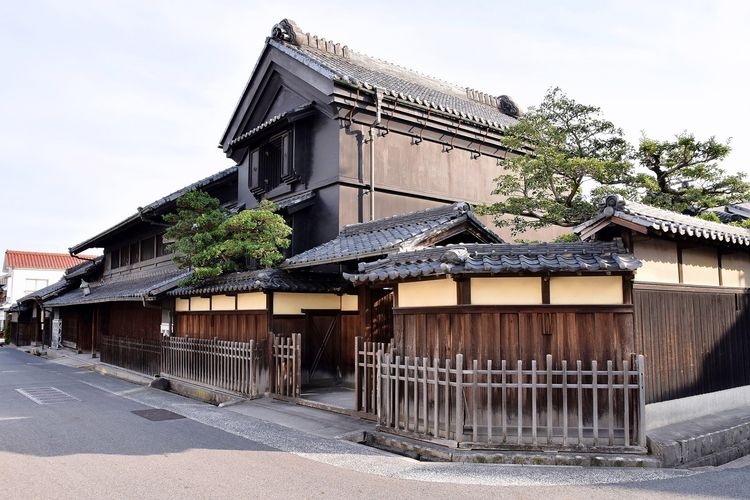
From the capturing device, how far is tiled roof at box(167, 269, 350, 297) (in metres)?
13.6

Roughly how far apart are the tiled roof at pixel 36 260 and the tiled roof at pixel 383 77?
43938mm

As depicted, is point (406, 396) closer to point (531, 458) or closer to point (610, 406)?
point (531, 458)

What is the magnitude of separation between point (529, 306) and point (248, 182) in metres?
13.9

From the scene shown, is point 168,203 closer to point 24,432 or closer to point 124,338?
point 124,338

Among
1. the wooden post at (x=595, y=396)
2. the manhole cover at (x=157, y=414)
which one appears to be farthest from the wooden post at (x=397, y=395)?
the manhole cover at (x=157, y=414)

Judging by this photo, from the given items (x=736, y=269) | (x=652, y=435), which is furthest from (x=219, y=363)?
(x=736, y=269)

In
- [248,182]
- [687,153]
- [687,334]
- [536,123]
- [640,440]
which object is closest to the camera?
[640,440]

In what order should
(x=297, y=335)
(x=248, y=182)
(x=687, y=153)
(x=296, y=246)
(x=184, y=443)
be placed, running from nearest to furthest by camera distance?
(x=184, y=443) < (x=297, y=335) < (x=687, y=153) < (x=296, y=246) < (x=248, y=182)

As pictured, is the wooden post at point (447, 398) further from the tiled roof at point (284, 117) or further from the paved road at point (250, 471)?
the tiled roof at point (284, 117)

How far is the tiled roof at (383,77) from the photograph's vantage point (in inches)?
668

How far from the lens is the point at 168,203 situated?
815 inches

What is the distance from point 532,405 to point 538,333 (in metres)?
1.11

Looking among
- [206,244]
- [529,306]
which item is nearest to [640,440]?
[529,306]

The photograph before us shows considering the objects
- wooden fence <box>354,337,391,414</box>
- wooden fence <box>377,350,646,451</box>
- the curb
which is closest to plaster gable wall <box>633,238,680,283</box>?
wooden fence <box>377,350,646,451</box>
